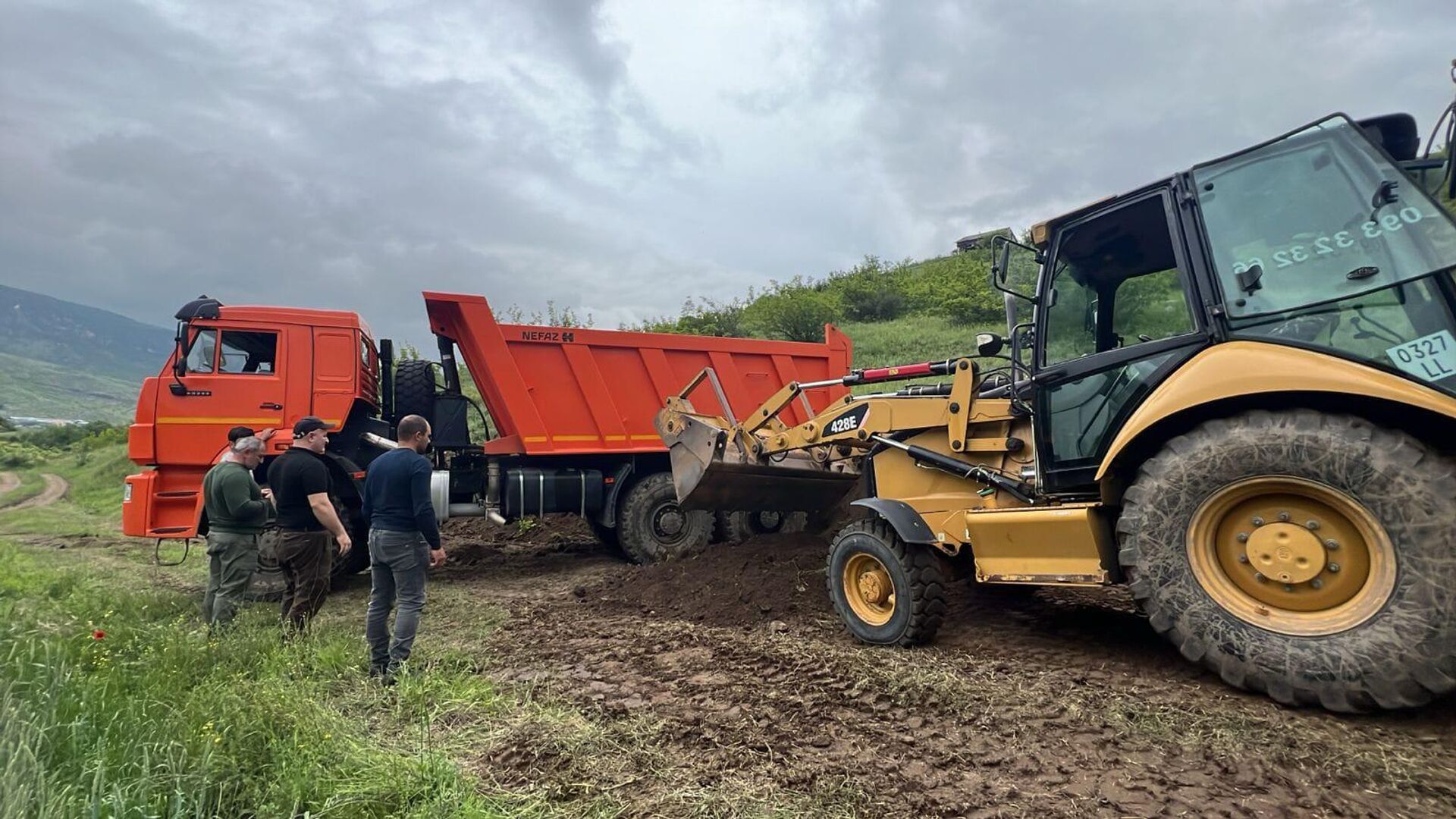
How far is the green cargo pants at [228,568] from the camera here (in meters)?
5.03

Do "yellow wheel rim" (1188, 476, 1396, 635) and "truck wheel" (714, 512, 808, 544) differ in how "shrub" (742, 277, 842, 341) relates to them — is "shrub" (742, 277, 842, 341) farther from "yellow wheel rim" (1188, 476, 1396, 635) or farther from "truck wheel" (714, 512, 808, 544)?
"yellow wheel rim" (1188, 476, 1396, 635)

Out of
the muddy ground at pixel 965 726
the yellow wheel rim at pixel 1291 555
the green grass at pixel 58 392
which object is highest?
the green grass at pixel 58 392

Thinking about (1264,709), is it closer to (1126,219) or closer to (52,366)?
(1126,219)

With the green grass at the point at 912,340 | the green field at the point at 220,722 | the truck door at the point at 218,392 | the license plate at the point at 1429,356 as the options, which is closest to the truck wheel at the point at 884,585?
the green field at the point at 220,722

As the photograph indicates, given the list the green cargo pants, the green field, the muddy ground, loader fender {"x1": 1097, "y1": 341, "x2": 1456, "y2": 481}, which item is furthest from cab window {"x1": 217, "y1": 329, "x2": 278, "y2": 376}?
loader fender {"x1": 1097, "y1": 341, "x2": 1456, "y2": 481}

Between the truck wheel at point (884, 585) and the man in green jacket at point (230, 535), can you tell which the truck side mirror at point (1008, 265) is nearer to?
the truck wheel at point (884, 585)

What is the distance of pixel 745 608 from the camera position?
5.42 metres

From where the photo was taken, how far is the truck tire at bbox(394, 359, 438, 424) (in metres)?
A: 7.95

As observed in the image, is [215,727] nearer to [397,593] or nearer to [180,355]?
[397,593]

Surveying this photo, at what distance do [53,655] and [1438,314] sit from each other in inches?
240

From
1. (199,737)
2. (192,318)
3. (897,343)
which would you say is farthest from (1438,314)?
(897,343)

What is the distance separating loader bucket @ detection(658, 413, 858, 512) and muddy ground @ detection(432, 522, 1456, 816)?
4.30 ft

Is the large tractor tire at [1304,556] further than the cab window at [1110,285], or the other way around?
the cab window at [1110,285]

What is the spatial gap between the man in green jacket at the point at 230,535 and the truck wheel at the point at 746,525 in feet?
14.2
